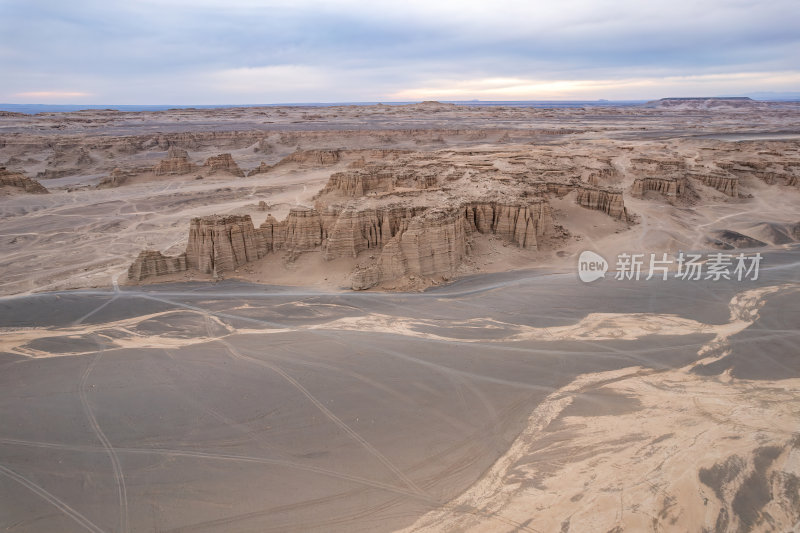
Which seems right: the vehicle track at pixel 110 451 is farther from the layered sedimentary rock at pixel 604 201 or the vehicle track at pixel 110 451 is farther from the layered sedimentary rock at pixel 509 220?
the layered sedimentary rock at pixel 604 201

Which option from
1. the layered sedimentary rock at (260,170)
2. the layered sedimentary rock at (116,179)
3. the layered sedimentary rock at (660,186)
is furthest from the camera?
the layered sedimentary rock at (260,170)

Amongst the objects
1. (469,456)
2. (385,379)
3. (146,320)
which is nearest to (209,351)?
(146,320)

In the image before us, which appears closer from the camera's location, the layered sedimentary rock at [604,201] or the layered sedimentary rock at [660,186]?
the layered sedimentary rock at [604,201]

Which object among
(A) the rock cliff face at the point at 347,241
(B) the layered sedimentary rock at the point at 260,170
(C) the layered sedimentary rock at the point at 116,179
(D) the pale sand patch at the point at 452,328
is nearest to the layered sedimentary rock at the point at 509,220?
(A) the rock cliff face at the point at 347,241

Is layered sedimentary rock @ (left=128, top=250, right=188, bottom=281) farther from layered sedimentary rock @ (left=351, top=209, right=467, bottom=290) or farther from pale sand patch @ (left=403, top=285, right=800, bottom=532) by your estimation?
pale sand patch @ (left=403, top=285, right=800, bottom=532)

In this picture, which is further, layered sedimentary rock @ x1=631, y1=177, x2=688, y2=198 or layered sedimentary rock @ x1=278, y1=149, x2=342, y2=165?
layered sedimentary rock @ x1=278, y1=149, x2=342, y2=165

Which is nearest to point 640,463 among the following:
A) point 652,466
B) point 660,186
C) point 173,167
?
point 652,466

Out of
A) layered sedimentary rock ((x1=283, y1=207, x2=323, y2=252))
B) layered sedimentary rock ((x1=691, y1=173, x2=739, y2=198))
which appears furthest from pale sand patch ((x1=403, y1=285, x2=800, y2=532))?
layered sedimentary rock ((x1=691, y1=173, x2=739, y2=198))
